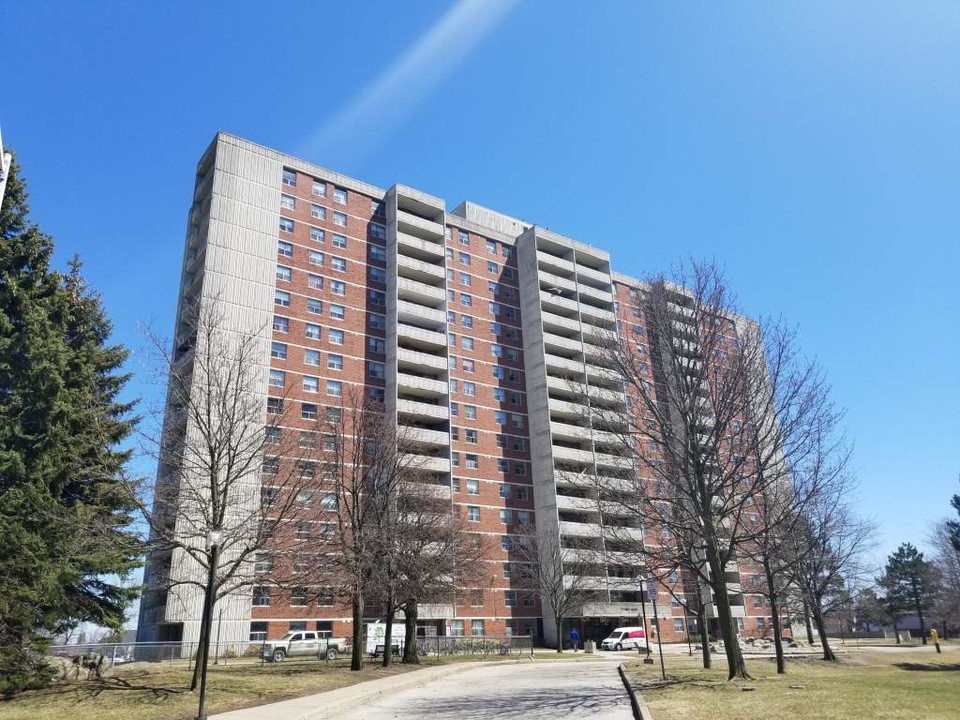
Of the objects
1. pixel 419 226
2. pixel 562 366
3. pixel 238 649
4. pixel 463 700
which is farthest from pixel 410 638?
pixel 419 226

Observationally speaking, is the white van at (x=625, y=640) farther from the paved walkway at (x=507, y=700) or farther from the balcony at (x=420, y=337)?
the paved walkway at (x=507, y=700)

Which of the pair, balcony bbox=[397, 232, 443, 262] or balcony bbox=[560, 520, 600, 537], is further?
balcony bbox=[397, 232, 443, 262]

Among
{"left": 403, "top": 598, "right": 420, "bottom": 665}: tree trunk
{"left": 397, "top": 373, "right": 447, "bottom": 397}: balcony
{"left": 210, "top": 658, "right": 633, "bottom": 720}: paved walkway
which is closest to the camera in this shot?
{"left": 210, "top": 658, "right": 633, "bottom": 720}: paved walkway

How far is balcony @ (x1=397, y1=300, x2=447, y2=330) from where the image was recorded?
67.2 metres

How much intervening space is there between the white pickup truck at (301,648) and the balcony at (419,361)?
26.9 metres

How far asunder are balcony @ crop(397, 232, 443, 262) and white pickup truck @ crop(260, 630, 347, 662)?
39.1 meters

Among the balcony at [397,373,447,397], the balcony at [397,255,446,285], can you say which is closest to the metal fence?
the balcony at [397,373,447,397]

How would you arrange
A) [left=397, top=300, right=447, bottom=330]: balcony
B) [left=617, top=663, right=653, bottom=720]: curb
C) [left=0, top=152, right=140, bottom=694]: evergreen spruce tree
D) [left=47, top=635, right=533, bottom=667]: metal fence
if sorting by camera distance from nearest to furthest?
[left=617, top=663, right=653, bottom=720]: curb < [left=0, top=152, right=140, bottom=694]: evergreen spruce tree < [left=47, top=635, right=533, bottom=667]: metal fence < [left=397, top=300, right=447, bottom=330]: balcony

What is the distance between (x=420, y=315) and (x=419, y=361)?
5.04 meters

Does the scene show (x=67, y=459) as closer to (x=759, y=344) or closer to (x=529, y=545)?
(x=759, y=344)

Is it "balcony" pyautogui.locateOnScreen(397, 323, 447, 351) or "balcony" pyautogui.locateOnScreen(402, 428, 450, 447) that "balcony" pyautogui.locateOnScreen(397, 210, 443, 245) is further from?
"balcony" pyautogui.locateOnScreen(402, 428, 450, 447)

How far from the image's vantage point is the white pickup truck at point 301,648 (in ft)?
130

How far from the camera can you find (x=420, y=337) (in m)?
67.3

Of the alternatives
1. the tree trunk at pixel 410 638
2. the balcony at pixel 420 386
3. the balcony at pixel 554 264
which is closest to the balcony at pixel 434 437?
the balcony at pixel 420 386
